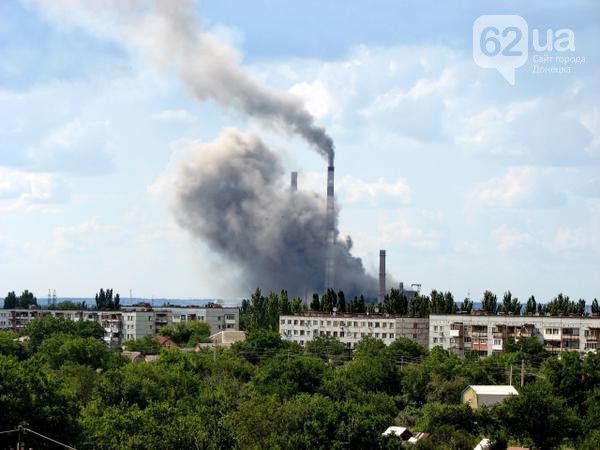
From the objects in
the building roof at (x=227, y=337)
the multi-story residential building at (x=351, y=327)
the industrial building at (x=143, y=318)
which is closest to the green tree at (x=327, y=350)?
the multi-story residential building at (x=351, y=327)

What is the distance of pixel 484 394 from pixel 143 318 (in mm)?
69890

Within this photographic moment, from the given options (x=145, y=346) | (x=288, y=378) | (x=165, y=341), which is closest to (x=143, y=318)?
(x=165, y=341)

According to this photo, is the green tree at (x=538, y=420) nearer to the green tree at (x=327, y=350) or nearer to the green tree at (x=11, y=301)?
the green tree at (x=327, y=350)

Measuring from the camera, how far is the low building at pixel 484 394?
61.4 meters

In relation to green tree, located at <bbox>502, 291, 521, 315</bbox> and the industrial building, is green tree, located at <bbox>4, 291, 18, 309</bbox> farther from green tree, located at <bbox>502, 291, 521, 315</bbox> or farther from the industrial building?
green tree, located at <bbox>502, 291, 521, 315</bbox>

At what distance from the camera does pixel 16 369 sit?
149 ft

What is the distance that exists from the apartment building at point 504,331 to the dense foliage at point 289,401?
627cm

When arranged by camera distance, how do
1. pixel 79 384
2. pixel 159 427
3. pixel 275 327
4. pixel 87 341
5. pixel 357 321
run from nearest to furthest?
1. pixel 159 427
2. pixel 79 384
3. pixel 87 341
4. pixel 357 321
5. pixel 275 327

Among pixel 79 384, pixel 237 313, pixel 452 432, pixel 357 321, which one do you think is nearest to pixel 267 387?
pixel 79 384

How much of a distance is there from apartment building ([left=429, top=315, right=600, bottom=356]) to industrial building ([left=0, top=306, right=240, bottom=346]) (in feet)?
130

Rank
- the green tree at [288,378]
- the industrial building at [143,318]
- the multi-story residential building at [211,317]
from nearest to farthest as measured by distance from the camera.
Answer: the green tree at [288,378] < the industrial building at [143,318] < the multi-story residential building at [211,317]

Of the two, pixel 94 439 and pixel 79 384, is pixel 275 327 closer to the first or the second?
pixel 79 384

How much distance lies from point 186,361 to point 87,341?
38.8ft

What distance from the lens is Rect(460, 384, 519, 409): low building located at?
61.4 m
